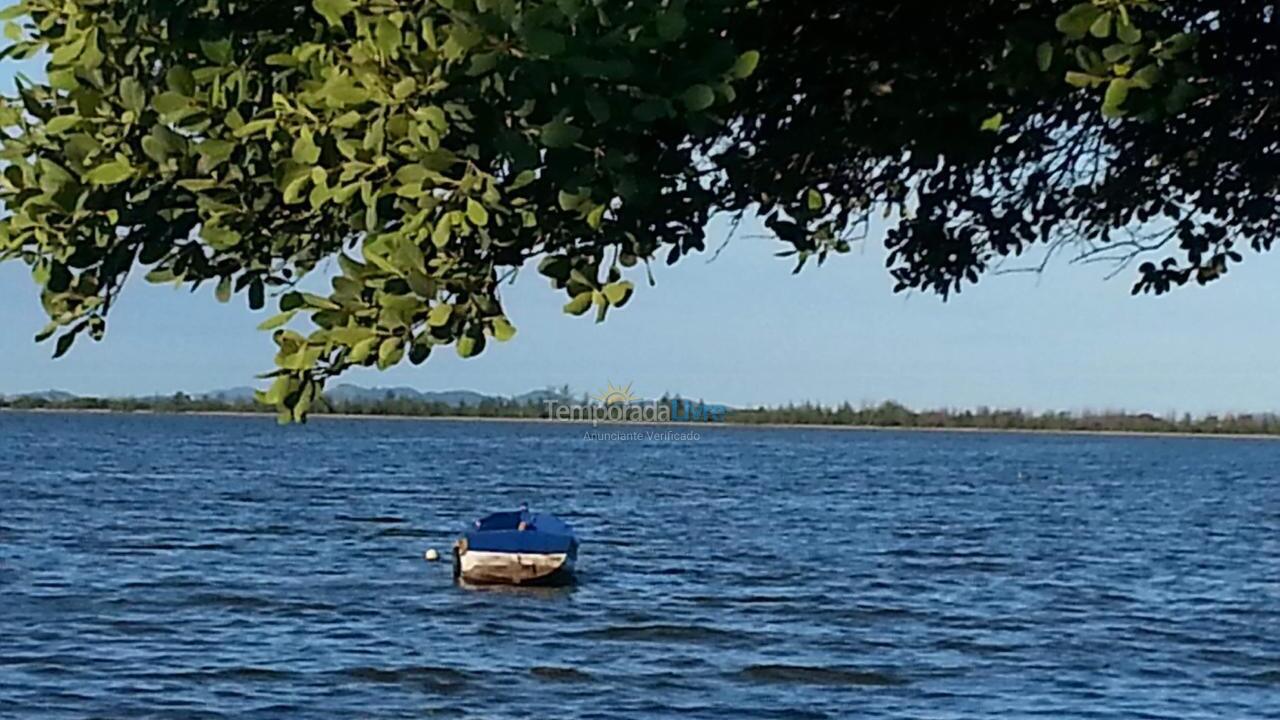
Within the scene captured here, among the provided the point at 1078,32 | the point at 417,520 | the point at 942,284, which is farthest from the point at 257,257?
the point at 417,520

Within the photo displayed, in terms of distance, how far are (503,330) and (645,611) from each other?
41410 millimetres

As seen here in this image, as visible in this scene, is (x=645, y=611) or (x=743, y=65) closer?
(x=743, y=65)

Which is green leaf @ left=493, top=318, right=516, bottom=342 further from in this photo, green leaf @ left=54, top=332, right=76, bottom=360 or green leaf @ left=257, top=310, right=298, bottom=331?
green leaf @ left=54, top=332, right=76, bottom=360

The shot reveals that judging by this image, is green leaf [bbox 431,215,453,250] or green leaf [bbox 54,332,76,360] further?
green leaf [bbox 54,332,76,360]

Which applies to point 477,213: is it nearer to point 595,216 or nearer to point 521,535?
point 595,216

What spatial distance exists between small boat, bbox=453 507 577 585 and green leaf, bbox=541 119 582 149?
1770 inches

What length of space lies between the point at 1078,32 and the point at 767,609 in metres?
42.2

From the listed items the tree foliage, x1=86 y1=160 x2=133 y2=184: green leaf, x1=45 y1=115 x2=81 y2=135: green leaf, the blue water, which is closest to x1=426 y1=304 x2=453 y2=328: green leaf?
the tree foliage

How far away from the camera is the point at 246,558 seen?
58.4 meters

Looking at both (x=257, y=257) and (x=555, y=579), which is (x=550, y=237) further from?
(x=555, y=579)

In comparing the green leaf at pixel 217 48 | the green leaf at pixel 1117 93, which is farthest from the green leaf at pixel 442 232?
the green leaf at pixel 1117 93

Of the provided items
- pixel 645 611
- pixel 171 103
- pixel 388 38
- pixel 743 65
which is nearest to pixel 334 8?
pixel 388 38

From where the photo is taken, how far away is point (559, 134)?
13.2ft

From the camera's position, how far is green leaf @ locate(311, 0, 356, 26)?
4105 millimetres
